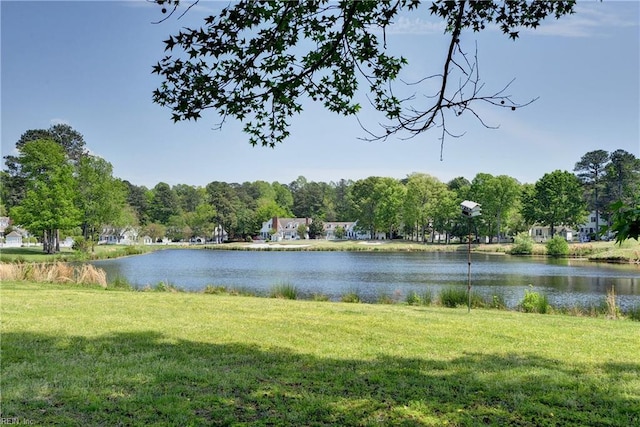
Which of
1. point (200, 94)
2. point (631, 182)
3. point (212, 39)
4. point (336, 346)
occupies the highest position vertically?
point (631, 182)

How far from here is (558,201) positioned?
67500 mm

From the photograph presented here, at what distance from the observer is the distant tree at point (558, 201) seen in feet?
221

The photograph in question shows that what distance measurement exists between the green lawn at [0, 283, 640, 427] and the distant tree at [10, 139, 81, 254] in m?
41.1

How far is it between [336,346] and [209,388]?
2.41 meters

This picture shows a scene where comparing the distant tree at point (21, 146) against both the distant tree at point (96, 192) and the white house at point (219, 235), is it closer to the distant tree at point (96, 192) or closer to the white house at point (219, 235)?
the distant tree at point (96, 192)

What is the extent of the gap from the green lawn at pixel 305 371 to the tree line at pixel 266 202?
21567 mm

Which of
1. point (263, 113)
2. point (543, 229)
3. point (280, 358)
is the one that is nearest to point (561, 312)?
point (280, 358)

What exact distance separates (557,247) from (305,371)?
55.2m

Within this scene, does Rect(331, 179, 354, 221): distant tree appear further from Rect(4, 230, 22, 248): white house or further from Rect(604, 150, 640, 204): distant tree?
Rect(4, 230, 22, 248): white house

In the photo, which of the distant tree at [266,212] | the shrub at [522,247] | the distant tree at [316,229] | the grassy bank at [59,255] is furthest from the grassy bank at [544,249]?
the grassy bank at [59,255]

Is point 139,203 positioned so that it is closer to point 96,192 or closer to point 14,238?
point 14,238

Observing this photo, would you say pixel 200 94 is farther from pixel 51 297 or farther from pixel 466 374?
pixel 51 297

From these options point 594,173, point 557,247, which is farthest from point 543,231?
point 557,247

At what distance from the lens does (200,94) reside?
14.9 ft
